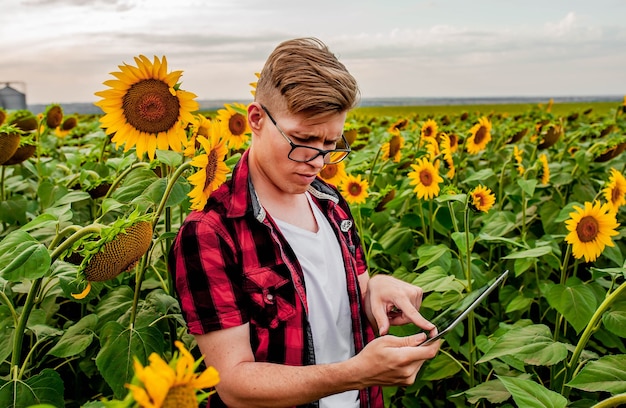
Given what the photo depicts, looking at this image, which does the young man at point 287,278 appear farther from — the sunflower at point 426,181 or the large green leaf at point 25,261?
the sunflower at point 426,181

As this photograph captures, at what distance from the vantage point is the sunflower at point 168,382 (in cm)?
68

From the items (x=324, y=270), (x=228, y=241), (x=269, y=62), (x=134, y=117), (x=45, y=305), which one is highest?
Answer: (x=269, y=62)

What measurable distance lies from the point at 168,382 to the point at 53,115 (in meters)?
2.71

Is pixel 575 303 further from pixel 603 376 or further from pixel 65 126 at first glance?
pixel 65 126

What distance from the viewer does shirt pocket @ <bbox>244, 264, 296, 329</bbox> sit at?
144 cm

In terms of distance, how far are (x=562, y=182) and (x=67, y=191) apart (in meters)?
2.33

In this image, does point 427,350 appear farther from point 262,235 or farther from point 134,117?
point 134,117

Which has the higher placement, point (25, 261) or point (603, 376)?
point (25, 261)

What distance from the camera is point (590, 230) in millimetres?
2287

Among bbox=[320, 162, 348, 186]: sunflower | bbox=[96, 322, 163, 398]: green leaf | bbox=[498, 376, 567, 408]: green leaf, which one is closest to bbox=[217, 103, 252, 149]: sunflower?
bbox=[320, 162, 348, 186]: sunflower

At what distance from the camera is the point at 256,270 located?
145 centimetres

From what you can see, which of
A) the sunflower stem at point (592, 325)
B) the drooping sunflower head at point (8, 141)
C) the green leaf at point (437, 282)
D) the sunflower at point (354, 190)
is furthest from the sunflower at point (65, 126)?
the sunflower stem at point (592, 325)

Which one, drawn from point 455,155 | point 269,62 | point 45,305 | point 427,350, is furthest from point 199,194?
point 455,155

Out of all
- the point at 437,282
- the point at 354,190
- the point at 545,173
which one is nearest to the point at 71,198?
the point at 437,282
